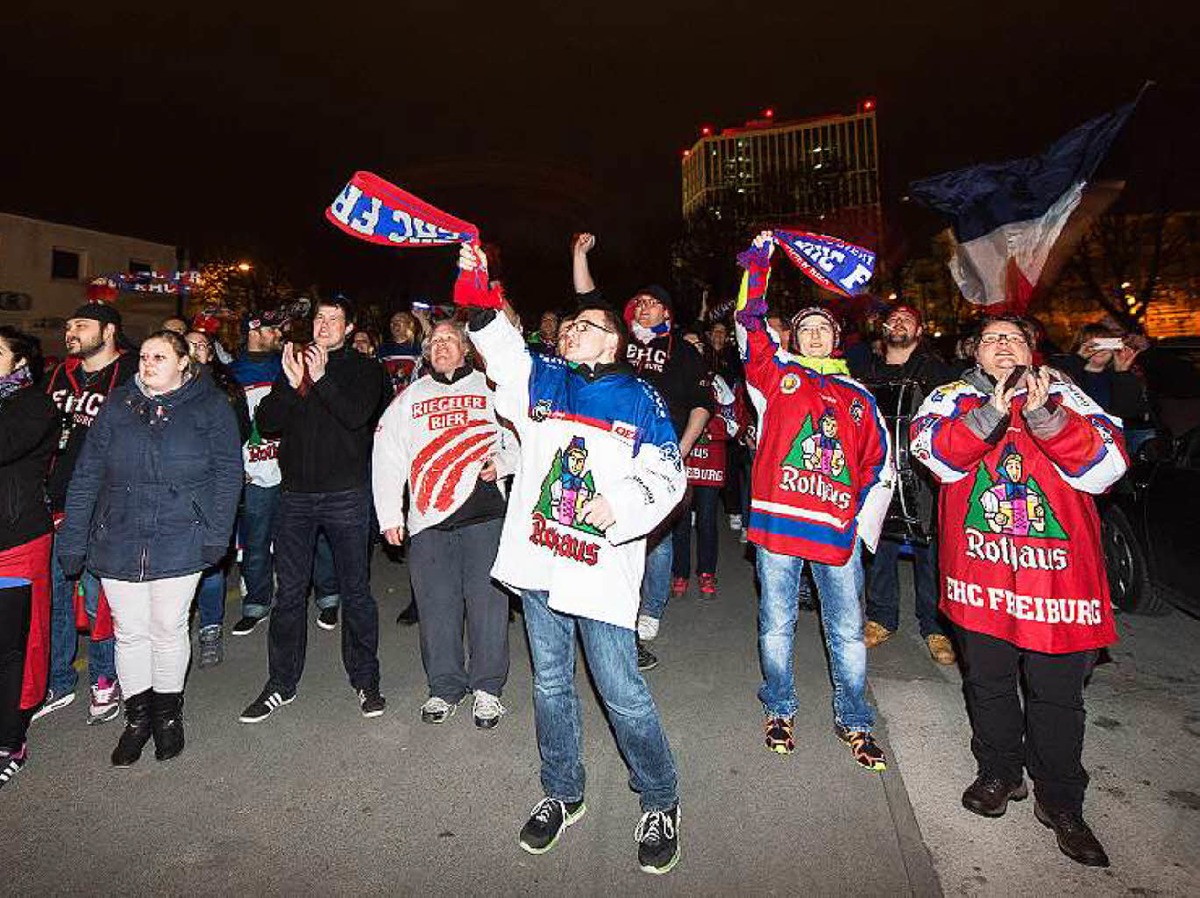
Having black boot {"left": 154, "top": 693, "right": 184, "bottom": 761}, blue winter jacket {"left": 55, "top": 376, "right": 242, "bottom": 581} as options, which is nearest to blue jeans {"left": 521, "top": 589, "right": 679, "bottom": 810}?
blue winter jacket {"left": 55, "top": 376, "right": 242, "bottom": 581}

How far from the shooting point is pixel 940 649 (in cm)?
534

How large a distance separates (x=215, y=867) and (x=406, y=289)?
1207 inches

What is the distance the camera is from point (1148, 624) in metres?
6.11

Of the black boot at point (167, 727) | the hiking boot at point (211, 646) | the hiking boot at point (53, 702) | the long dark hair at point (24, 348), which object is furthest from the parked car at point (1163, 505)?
the hiking boot at point (53, 702)

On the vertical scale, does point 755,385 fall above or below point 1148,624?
above

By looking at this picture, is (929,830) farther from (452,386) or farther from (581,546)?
(452,386)

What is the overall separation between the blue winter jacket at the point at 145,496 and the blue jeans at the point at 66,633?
2.55ft

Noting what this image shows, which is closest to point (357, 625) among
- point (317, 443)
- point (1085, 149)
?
point (317, 443)

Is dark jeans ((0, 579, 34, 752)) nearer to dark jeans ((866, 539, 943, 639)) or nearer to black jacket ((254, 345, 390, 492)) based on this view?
black jacket ((254, 345, 390, 492))

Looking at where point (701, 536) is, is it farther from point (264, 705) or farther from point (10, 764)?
point (10, 764)

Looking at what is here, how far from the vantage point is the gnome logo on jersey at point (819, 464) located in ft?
13.0

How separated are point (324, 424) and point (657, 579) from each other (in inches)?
102

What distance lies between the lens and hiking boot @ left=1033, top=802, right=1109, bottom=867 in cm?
310

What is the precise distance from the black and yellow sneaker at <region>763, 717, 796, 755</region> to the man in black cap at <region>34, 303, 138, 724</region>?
3.77 metres
